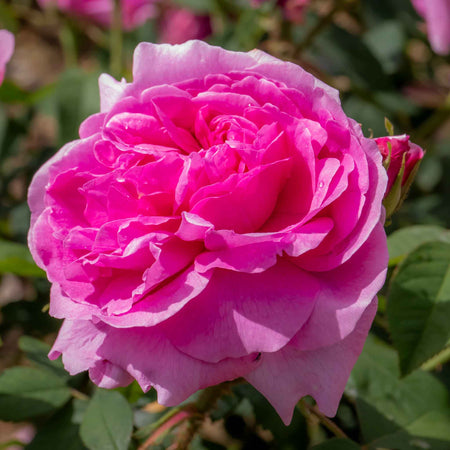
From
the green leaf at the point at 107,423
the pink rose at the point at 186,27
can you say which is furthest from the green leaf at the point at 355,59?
the green leaf at the point at 107,423

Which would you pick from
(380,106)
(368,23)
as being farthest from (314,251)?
(368,23)

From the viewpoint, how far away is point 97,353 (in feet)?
1.79

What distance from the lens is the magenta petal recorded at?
1.68ft

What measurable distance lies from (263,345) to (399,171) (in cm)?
20

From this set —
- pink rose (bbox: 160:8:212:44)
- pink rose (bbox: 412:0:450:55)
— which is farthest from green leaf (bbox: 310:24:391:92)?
pink rose (bbox: 160:8:212:44)

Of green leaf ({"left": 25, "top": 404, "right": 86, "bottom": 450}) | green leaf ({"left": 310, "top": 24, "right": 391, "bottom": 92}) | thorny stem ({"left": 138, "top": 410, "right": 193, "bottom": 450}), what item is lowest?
green leaf ({"left": 25, "top": 404, "right": 86, "bottom": 450})

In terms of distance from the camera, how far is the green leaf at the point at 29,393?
2.62ft

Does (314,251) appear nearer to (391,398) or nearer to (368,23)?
(391,398)

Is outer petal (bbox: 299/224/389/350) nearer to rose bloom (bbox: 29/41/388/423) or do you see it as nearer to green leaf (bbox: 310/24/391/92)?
rose bloom (bbox: 29/41/388/423)

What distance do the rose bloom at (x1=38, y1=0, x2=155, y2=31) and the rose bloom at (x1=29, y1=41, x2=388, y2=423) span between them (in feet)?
3.80

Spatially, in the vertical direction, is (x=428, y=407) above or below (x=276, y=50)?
below

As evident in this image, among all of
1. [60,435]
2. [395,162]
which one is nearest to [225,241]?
[395,162]

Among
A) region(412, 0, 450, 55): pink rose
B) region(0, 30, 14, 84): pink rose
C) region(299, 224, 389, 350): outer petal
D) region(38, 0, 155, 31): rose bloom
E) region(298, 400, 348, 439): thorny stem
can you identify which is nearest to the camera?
region(299, 224, 389, 350): outer petal

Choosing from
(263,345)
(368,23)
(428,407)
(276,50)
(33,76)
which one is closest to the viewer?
(263,345)
